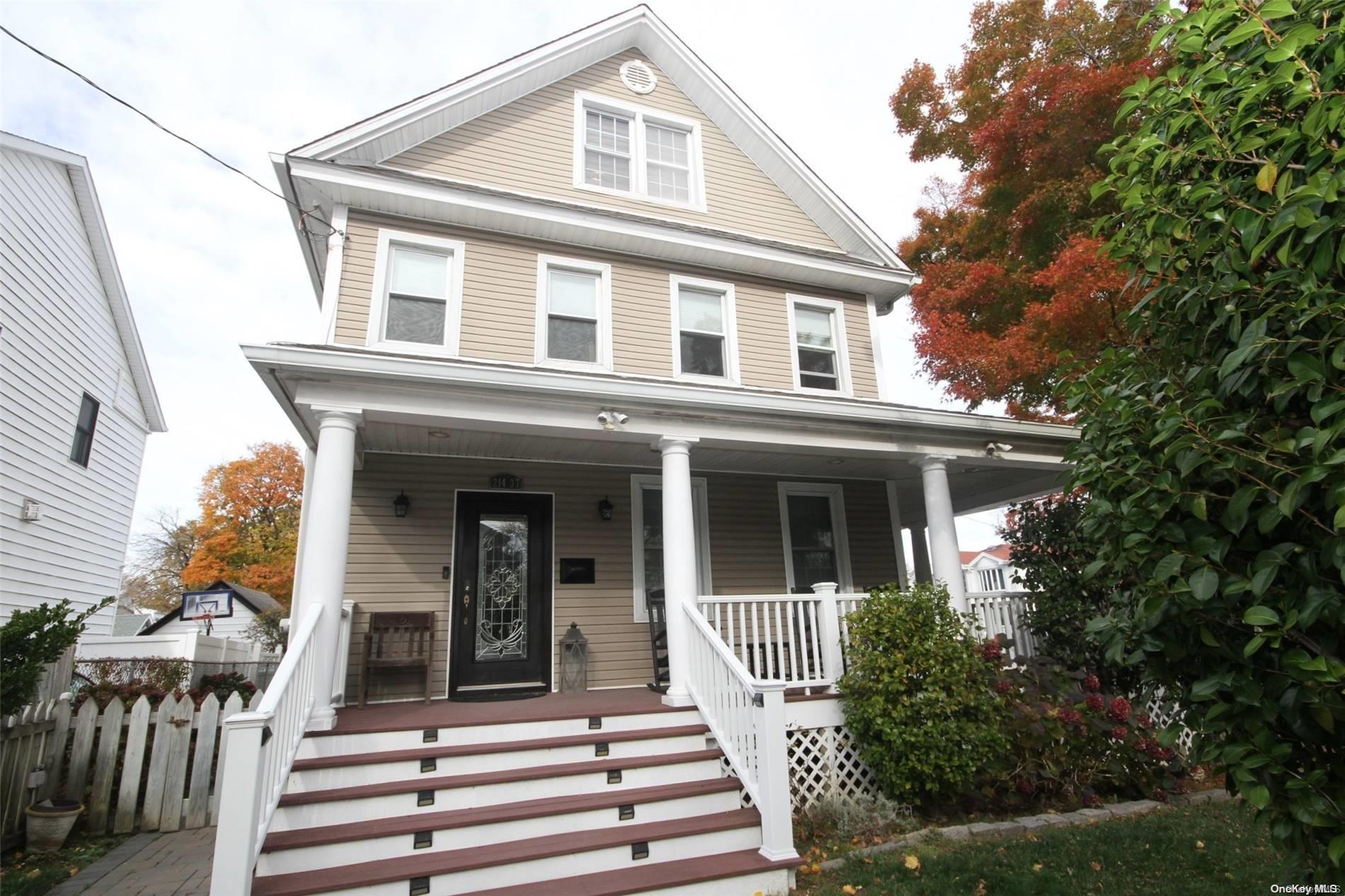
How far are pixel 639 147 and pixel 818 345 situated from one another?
3.68 m

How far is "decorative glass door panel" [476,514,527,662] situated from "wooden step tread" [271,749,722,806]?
2.72m

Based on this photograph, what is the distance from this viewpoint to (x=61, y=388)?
10.5 m

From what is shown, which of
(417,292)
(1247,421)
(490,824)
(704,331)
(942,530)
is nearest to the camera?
(1247,421)

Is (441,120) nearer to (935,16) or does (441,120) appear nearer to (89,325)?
(89,325)

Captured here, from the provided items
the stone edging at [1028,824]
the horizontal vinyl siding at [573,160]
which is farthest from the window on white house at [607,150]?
the stone edging at [1028,824]

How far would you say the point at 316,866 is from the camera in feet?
13.1

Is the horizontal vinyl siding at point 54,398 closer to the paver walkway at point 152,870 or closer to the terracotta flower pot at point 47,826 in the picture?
the terracotta flower pot at point 47,826

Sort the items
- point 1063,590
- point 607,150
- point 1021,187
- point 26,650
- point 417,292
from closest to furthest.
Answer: point 26,650 < point 1063,590 < point 417,292 < point 607,150 < point 1021,187

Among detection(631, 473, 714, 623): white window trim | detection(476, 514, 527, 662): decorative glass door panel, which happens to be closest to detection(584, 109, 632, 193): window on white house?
detection(631, 473, 714, 623): white window trim

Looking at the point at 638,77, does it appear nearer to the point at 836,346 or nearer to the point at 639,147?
the point at 639,147

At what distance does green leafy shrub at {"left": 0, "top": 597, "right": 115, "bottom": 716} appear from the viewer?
497cm

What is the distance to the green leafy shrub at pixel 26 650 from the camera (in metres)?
4.97

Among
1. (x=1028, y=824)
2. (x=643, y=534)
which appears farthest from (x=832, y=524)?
(x=1028, y=824)

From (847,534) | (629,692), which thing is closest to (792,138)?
(847,534)
